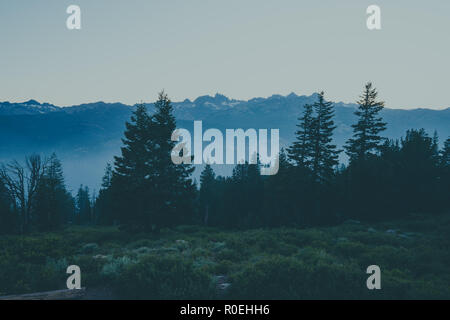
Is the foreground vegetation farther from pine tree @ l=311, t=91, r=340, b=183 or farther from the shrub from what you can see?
pine tree @ l=311, t=91, r=340, b=183

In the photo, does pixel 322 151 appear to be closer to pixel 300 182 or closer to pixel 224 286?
pixel 300 182

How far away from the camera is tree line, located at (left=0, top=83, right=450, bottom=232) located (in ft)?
68.9

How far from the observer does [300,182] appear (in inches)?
1081

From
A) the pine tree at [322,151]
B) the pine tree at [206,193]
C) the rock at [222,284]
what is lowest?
the pine tree at [206,193]

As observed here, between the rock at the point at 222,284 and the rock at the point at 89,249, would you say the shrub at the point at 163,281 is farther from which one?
the rock at the point at 89,249

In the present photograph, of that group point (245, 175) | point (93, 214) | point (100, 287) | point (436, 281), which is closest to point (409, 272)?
point (436, 281)

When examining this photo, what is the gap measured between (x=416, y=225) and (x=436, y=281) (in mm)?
12773

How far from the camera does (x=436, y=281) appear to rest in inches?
340

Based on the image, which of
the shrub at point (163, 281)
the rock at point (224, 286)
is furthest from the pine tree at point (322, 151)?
the shrub at point (163, 281)

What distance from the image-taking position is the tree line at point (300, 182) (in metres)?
21.0

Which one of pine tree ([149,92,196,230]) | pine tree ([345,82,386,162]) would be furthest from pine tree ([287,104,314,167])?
pine tree ([149,92,196,230])

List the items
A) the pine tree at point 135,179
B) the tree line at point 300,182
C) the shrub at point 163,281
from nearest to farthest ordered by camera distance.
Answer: the shrub at point 163,281 < the pine tree at point 135,179 < the tree line at point 300,182

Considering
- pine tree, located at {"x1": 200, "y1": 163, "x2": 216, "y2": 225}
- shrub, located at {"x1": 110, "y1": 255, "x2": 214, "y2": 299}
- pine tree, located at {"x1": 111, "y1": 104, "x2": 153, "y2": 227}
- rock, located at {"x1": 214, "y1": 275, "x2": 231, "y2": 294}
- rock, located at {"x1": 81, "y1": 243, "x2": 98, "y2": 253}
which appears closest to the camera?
shrub, located at {"x1": 110, "y1": 255, "x2": 214, "y2": 299}

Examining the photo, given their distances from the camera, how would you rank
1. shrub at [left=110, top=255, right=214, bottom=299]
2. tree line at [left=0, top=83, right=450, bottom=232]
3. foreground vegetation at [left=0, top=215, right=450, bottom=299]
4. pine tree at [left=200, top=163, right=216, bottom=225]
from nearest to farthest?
shrub at [left=110, top=255, right=214, bottom=299] < foreground vegetation at [left=0, top=215, right=450, bottom=299] < tree line at [left=0, top=83, right=450, bottom=232] < pine tree at [left=200, top=163, right=216, bottom=225]
